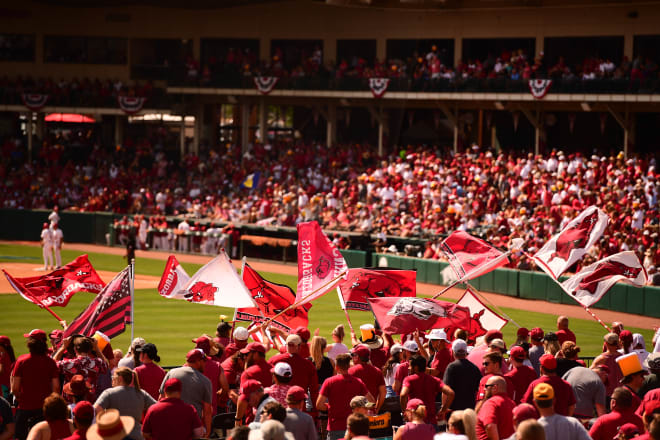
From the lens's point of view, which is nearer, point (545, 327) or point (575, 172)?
point (545, 327)

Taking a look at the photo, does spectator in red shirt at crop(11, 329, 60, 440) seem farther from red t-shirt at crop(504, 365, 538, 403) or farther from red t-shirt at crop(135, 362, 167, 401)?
red t-shirt at crop(504, 365, 538, 403)

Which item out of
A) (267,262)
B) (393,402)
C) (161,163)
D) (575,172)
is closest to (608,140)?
(575,172)

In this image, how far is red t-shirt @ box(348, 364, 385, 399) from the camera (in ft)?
32.8

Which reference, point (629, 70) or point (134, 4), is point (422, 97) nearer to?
point (629, 70)

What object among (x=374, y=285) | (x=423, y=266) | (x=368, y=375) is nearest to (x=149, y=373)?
(x=368, y=375)

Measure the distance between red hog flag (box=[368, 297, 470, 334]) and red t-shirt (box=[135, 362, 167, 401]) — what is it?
11.3ft

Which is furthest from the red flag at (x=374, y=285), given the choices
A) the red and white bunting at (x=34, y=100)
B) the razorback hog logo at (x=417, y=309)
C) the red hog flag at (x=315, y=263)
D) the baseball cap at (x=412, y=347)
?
the red and white bunting at (x=34, y=100)

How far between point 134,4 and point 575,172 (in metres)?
29.1

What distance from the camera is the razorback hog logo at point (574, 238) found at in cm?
1652

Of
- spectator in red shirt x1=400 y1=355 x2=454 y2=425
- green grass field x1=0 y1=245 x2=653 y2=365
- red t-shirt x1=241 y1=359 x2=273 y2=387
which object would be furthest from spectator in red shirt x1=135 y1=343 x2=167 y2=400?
green grass field x1=0 y1=245 x2=653 y2=365

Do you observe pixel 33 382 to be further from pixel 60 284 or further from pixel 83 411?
pixel 60 284

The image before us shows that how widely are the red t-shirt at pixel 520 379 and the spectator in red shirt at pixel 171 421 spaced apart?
367cm

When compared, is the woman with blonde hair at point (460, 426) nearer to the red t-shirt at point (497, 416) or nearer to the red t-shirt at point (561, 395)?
the red t-shirt at point (497, 416)

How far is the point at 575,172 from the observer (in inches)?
1314
